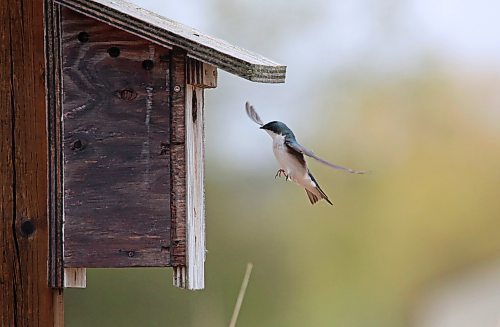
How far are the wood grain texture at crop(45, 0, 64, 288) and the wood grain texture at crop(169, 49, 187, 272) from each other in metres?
0.22

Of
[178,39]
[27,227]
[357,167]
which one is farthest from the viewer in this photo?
[357,167]

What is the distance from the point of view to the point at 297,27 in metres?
6.12

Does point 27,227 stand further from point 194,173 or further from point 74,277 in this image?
point 194,173

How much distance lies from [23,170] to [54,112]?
5.5 inches

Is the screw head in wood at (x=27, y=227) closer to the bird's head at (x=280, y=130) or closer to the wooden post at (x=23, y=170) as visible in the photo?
the wooden post at (x=23, y=170)

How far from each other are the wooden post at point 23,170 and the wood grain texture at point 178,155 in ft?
0.85

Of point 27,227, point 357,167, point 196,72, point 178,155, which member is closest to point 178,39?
point 196,72

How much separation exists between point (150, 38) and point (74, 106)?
204mm

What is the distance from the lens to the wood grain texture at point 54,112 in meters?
2.15

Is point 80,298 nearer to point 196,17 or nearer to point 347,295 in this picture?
point 347,295

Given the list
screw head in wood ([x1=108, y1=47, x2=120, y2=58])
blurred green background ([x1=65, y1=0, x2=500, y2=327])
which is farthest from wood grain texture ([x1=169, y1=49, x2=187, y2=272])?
blurred green background ([x1=65, y1=0, x2=500, y2=327])

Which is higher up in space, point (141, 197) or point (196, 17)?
point (196, 17)

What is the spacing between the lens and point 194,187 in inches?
87.4

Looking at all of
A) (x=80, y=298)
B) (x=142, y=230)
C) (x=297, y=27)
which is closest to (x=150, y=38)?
(x=142, y=230)
